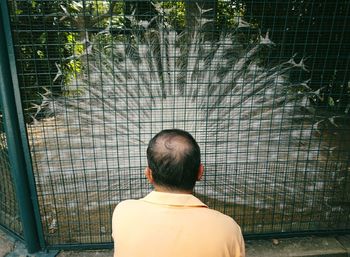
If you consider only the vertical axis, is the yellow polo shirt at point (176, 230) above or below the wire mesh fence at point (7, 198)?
above

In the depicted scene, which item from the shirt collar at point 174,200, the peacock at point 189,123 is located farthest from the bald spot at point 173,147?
the peacock at point 189,123

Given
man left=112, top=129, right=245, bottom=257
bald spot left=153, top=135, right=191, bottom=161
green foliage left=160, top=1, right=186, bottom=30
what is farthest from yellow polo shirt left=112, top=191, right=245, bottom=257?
green foliage left=160, top=1, right=186, bottom=30

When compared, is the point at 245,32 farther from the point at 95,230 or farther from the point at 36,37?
the point at 95,230

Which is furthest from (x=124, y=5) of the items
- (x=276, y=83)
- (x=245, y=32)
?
(x=276, y=83)

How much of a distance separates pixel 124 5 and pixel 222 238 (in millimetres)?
1575

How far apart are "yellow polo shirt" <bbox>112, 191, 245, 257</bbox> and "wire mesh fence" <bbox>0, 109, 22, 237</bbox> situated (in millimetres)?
1669

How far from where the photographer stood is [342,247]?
2.89 m

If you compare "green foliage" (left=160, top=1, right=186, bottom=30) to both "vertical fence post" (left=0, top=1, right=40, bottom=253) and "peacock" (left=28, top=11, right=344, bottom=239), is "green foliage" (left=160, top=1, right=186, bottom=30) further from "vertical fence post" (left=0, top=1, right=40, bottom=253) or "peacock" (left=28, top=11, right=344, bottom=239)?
"vertical fence post" (left=0, top=1, right=40, bottom=253)

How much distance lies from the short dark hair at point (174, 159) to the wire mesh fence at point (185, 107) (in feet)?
3.33

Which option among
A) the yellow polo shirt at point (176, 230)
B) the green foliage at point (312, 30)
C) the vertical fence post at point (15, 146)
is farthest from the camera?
the green foliage at point (312, 30)

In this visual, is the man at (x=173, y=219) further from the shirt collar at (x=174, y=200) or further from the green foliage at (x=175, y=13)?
the green foliage at (x=175, y=13)

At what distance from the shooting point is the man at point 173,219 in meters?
1.29

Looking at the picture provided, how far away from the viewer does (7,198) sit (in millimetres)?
2871

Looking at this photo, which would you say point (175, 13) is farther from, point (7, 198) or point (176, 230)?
point (7, 198)
